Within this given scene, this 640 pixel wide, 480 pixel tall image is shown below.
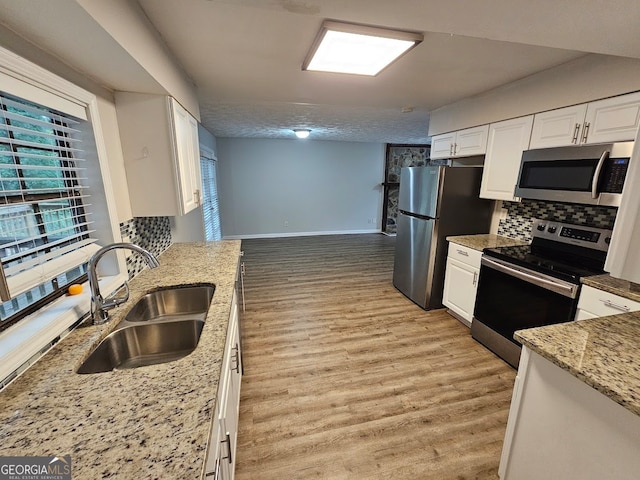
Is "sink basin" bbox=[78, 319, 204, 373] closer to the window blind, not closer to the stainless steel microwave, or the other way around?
the window blind

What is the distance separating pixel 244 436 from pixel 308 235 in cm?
528

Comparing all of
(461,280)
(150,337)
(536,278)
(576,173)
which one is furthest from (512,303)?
(150,337)

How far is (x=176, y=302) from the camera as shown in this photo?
1651mm

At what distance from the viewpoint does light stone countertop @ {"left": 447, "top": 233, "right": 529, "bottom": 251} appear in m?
2.53

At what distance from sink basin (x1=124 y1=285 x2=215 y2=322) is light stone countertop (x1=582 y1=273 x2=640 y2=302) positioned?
2.32 metres

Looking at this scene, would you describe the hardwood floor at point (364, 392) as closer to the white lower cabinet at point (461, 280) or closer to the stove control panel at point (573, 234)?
the white lower cabinet at point (461, 280)

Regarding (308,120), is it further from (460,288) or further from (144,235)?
(460,288)

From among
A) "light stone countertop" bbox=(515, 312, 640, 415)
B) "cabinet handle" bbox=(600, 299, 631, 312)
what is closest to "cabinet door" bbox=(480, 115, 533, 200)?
"cabinet handle" bbox=(600, 299, 631, 312)

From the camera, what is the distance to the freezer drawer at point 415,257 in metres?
3.01

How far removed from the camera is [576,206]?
219 centimetres

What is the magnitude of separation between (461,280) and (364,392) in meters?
1.50

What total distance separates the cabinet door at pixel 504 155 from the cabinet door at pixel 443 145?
504mm

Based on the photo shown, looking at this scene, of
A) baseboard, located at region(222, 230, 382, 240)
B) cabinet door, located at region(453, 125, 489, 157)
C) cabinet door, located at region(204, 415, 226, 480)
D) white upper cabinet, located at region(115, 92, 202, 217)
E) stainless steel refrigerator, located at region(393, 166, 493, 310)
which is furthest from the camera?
baseboard, located at region(222, 230, 382, 240)

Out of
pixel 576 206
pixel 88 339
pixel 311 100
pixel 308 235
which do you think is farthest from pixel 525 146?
pixel 308 235
